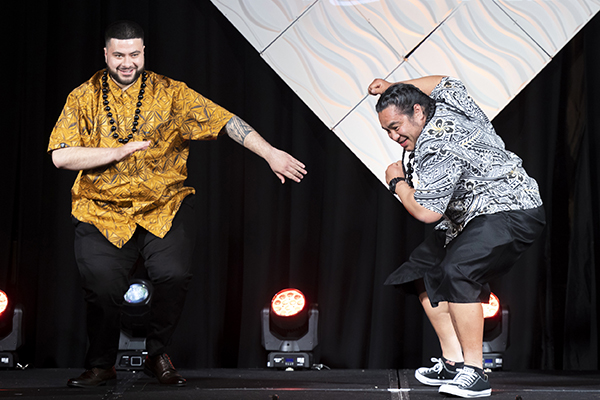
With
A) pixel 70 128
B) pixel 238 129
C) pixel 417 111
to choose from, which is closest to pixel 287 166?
pixel 238 129

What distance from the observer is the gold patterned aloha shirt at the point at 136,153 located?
2490 mm

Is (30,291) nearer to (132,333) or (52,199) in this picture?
(52,199)

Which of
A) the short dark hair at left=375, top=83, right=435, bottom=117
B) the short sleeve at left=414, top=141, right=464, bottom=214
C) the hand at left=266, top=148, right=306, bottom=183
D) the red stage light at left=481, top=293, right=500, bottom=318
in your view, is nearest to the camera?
the short sleeve at left=414, top=141, right=464, bottom=214

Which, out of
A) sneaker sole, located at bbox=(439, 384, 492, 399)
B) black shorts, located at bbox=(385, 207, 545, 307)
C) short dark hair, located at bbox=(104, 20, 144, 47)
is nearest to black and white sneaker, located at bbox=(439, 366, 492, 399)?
sneaker sole, located at bbox=(439, 384, 492, 399)

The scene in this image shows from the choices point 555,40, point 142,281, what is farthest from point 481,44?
point 142,281

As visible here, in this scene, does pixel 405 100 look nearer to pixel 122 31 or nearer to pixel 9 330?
pixel 122 31

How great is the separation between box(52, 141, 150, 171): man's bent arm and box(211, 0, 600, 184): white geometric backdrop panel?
1.13 metres

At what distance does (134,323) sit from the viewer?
2971mm

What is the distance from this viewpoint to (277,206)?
3.30m

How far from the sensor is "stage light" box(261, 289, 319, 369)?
2953mm

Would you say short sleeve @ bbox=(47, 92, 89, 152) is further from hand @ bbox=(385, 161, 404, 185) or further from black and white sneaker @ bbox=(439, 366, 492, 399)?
black and white sneaker @ bbox=(439, 366, 492, 399)

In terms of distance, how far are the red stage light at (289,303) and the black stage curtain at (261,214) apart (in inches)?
11.3

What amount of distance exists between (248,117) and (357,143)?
0.58 m

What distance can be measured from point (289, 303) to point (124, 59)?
4.27ft
